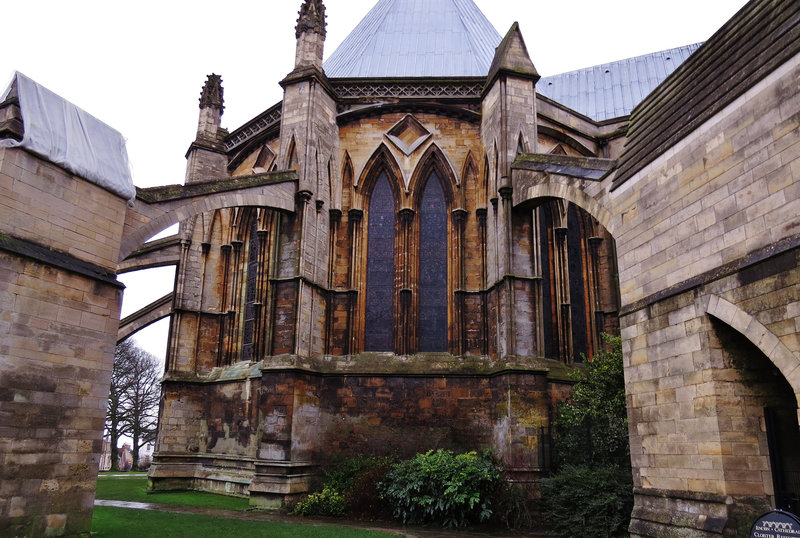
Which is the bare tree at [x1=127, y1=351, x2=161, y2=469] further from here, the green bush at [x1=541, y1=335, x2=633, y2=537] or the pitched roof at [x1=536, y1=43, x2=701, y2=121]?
the green bush at [x1=541, y1=335, x2=633, y2=537]

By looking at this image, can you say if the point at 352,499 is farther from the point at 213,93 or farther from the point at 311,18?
the point at 213,93

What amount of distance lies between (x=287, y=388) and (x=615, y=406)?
6.83 meters

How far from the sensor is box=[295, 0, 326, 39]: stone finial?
53.3 ft

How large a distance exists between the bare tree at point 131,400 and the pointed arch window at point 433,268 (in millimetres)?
25296

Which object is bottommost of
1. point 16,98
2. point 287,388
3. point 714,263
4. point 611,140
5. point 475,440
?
point 475,440

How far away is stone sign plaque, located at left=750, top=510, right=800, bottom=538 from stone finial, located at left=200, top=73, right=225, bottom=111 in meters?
19.0

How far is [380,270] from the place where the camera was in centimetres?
1575

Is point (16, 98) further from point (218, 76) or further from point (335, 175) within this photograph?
point (218, 76)

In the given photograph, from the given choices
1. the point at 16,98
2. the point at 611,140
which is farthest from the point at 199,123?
the point at 611,140

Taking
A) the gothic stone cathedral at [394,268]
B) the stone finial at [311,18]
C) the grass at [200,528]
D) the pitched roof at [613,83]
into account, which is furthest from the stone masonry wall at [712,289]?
the pitched roof at [613,83]

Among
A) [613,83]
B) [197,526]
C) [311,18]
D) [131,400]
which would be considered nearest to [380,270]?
[311,18]

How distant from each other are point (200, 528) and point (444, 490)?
446 centimetres

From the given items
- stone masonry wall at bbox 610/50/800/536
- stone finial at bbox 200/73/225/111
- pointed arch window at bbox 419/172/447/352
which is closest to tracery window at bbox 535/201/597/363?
pointed arch window at bbox 419/172/447/352

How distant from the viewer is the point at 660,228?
855 centimetres
